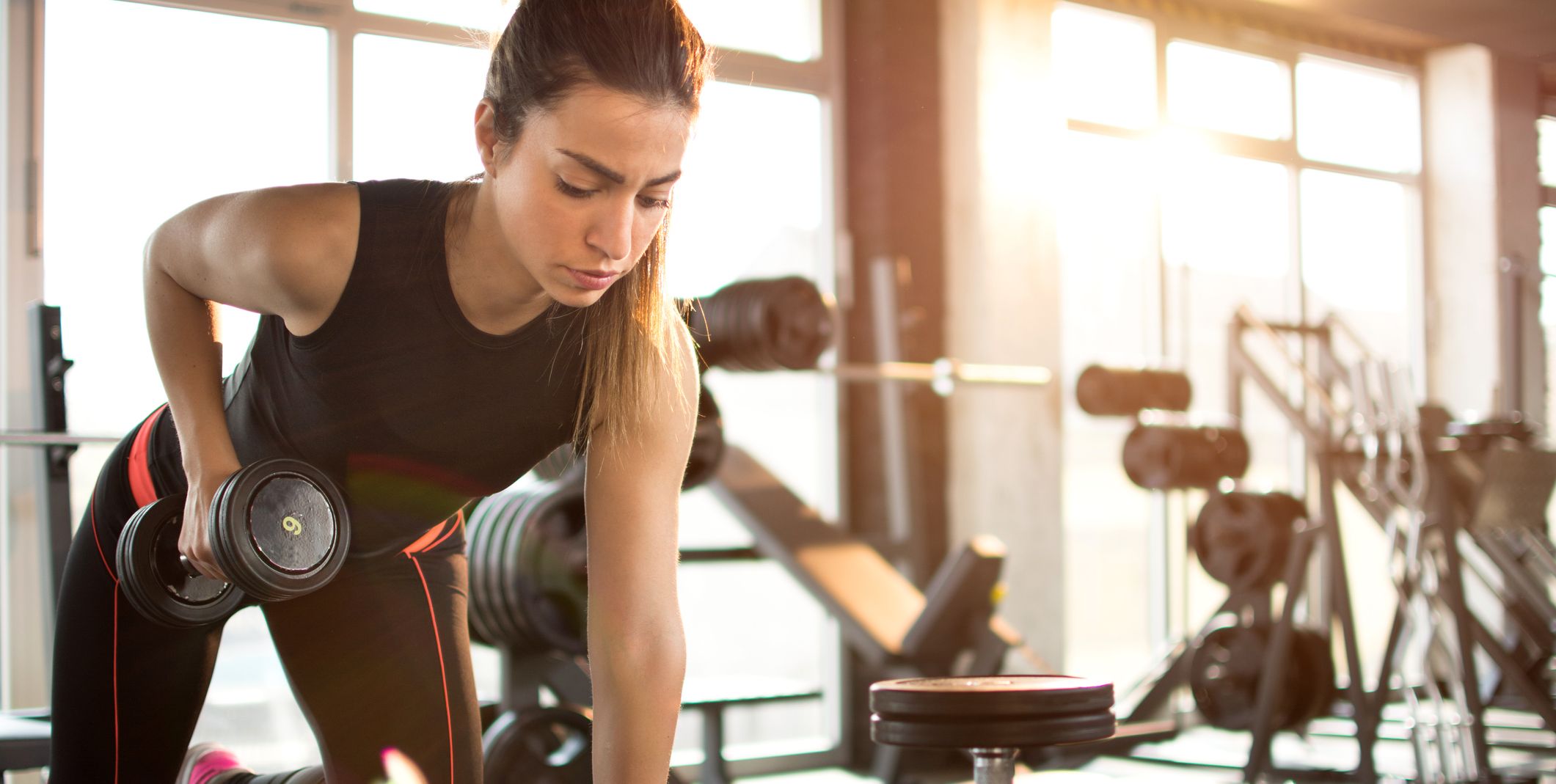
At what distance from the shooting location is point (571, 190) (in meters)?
1.17

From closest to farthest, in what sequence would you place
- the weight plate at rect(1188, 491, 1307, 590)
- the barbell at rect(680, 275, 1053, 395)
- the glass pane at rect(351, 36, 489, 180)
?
the barbell at rect(680, 275, 1053, 395) < the glass pane at rect(351, 36, 489, 180) < the weight plate at rect(1188, 491, 1307, 590)

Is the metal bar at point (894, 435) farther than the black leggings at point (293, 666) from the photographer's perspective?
Yes

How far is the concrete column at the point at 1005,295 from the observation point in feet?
15.6

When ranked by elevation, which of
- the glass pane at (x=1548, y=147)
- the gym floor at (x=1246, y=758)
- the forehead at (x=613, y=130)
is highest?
the glass pane at (x=1548, y=147)

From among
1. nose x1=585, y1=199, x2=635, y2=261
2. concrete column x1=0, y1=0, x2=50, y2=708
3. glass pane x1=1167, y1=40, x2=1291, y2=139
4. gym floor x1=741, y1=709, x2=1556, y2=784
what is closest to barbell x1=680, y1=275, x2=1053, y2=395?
gym floor x1=741, y1=709, x2=1556, y2=784

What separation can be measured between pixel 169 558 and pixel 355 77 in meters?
2.72

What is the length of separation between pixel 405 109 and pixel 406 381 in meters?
2.74

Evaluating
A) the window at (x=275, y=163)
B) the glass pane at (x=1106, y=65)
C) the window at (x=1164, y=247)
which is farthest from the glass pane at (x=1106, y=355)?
the window at (x=275, y=163)

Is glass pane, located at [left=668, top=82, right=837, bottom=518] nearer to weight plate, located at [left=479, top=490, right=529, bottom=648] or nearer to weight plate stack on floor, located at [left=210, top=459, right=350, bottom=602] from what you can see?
weight plate, located at [left=479, top=490, right=529, bottom=648]

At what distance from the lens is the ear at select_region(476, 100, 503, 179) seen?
125cm

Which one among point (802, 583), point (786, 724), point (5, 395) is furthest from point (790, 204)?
point (5, 395)

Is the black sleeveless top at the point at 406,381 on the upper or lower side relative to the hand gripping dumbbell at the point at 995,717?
upper

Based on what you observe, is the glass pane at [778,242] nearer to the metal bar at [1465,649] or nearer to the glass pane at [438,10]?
the glass pane at [438,10]

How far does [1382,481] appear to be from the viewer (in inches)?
141
